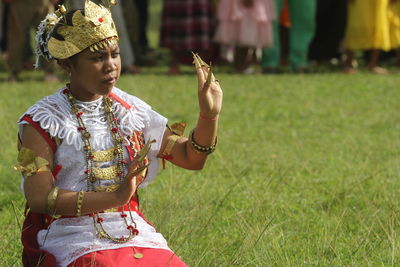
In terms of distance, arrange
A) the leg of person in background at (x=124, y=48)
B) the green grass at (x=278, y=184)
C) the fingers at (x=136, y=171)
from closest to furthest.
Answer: the fingers at (x=136, y=171)
the green grass at (x=278, y=184)
the leg of person in background at (x=124, y=48)

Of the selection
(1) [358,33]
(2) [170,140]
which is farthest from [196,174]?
(1) [358,33]

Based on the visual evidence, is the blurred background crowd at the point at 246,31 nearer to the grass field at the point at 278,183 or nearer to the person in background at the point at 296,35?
the person in background at the point at 296,35

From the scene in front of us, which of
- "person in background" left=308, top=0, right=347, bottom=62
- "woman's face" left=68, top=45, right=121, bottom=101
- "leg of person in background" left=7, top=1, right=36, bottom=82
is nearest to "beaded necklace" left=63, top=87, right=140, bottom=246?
"woman's face" left=68, top=45, right=121, bottom=101

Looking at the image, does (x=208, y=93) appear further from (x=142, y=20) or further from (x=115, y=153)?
(x=142, y=20)

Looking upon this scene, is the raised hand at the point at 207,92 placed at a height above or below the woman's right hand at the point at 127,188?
above

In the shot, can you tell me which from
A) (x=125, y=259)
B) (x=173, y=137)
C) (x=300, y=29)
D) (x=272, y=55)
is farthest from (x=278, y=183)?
(x=300, y=29)

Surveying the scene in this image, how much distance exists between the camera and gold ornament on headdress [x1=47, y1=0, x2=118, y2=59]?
3.24 metres

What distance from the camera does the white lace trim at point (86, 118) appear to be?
3.28 metres

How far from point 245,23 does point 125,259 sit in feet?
29.3

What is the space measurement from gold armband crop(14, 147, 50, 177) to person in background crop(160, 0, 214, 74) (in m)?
8.87

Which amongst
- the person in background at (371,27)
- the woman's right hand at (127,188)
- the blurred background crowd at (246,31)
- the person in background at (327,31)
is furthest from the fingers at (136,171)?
the person in background at (327,31)

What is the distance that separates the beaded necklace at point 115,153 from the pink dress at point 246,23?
28.0ft

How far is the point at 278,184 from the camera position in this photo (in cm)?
561

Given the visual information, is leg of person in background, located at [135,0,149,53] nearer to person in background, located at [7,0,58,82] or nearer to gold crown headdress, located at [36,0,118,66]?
person in background, located at [7,0,58,82]
